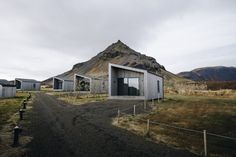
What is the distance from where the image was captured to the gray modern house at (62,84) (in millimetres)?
83631

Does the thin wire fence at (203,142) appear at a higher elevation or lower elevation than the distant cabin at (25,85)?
lower

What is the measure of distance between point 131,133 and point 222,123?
8248mm

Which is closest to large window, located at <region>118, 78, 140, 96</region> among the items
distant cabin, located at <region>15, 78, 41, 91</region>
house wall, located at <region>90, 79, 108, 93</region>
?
house wall, located at <region>90, 79, 108, 93</region>

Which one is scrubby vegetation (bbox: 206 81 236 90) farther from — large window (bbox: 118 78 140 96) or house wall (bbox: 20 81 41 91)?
house wall (bbox: 20 81 41 91)

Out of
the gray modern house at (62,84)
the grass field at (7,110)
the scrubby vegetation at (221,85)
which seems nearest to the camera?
the grass field at (7,110)

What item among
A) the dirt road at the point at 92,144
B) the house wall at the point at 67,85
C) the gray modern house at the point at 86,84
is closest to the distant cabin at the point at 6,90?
the gray modern house at the point at 86,84

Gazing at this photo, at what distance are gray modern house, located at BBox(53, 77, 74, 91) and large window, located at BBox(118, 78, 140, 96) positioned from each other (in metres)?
47.6

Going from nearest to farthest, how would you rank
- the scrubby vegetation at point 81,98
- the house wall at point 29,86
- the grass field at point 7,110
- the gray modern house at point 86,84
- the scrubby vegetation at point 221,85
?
1. the grass field at point 7,110
2. the scrubby vegetation at point 81,98
3. the gray modern house at point 86,84
4. the scrubby vegetation at point 221,85
5. the house wall at point 29,86

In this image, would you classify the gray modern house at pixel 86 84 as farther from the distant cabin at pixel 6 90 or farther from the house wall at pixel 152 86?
the house wall at pixel 152 86

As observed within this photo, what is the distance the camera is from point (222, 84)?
84.1m

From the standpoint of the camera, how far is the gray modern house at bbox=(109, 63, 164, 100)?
3762 cm

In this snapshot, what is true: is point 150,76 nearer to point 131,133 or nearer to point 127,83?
point 127,83

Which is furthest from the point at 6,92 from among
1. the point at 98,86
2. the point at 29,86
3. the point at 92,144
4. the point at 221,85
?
the point at 221,85

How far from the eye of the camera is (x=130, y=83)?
39.5m
